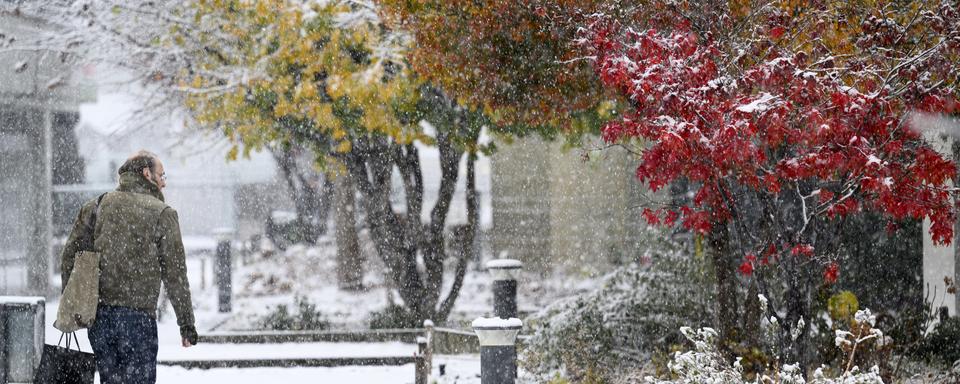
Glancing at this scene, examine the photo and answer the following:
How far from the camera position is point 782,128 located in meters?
6.01

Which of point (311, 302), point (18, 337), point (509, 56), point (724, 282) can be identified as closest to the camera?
point (18, 337)

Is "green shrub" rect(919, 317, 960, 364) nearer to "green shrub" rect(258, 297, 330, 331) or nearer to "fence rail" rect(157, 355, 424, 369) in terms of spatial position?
"fence rail" rect(157, 355, 424, 369)

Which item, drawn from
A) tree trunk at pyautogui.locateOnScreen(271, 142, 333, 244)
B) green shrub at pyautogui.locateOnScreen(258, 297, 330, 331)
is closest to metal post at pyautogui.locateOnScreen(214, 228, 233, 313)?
green shrub at pyautogui.locateOnScreen(258, 297, 330, 331)

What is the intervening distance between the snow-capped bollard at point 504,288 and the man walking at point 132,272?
7.19 ft

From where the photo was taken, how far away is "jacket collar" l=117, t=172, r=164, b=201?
5.84 metres

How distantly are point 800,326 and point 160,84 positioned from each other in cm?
933

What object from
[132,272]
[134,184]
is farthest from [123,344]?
[134,184]

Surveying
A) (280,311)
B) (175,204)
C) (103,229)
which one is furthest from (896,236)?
(175,204)

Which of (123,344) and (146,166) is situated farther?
(146,166)

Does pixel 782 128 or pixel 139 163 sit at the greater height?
pixel 782 128

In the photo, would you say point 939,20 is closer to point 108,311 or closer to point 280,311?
point 108,311

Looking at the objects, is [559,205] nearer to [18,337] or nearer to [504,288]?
[504,288]

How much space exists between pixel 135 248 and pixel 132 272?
13 cm

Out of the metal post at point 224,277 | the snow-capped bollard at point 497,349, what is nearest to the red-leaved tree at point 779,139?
the snow-capped bollard at point 497,349
